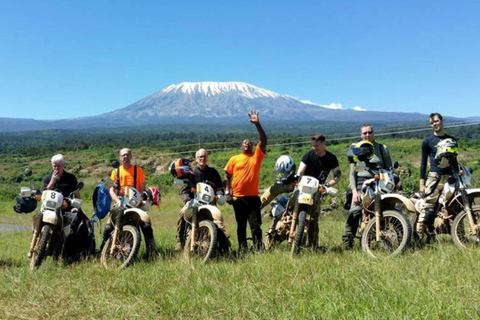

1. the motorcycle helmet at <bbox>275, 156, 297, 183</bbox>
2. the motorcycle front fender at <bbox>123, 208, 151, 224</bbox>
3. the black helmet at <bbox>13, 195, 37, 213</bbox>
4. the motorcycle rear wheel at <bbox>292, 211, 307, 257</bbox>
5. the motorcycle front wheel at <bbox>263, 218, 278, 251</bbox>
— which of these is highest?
the motorcycle helmet at <bbox>275, 156, 297, 183</bbox>

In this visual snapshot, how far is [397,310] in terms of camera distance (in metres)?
3.63

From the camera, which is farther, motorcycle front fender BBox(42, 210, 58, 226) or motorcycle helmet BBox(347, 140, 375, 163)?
motorcycle front fender BBox(42, 210, 58, 226)

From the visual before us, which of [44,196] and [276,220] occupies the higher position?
[44,196]

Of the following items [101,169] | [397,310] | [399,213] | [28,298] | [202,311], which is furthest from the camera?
[101,169]

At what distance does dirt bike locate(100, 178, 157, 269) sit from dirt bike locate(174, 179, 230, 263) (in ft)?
2.04

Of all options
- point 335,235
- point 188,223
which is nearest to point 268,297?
point 188,223

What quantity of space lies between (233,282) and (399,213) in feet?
7.37

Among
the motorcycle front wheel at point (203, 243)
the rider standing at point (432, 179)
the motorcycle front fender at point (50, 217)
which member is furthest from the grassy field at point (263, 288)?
the motorcycle front fender at point (50, 217)

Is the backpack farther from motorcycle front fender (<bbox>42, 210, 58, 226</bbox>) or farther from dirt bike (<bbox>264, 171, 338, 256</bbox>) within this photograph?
dirt bike (<bbox>264, 171, 338, 256</bbox>)

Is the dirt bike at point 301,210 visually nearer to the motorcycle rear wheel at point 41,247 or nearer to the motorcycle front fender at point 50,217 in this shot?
the motorcycle front fender at point 50,217

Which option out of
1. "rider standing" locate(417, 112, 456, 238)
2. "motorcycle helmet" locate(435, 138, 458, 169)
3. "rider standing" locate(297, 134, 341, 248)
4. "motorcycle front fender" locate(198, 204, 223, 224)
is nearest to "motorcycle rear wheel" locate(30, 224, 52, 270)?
"motorcycle front fender" locate(198, 204, 223, 224)

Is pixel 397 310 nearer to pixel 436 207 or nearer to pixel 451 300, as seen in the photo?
pixel 451 300

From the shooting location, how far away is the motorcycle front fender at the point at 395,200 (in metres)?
5.95

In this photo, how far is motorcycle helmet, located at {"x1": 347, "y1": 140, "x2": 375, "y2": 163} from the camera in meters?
6.26
